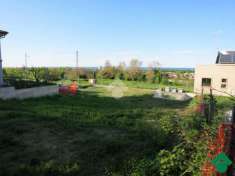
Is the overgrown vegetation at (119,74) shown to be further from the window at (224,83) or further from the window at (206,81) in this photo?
the window at (224,83)

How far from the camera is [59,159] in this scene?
12.2ft

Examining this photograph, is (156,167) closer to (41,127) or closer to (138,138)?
(138,138)

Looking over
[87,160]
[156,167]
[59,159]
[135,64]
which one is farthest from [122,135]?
[135,64]

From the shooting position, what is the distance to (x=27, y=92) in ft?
37.0

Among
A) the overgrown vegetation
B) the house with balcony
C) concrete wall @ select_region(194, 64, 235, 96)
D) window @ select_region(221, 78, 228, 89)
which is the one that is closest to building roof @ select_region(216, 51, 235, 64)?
the house with balcony

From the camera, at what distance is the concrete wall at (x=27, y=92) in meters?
10.00

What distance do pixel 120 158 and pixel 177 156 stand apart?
150 cm

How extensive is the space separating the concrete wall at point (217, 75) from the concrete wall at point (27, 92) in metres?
13.0

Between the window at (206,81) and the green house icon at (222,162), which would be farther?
the window at (206,81)

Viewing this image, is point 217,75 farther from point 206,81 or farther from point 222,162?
point 222,162

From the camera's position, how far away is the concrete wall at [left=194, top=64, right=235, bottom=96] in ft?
49.6

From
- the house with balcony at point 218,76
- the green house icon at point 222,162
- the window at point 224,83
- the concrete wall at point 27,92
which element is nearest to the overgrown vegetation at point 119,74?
the house with balcony at point 218,76

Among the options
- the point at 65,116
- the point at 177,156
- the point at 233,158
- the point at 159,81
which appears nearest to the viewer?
the point at 233,158

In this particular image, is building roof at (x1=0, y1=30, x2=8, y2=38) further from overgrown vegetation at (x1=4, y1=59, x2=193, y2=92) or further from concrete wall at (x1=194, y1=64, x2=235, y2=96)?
concrete wall at (x1=194, y1=64, x2=235, y2=96)
